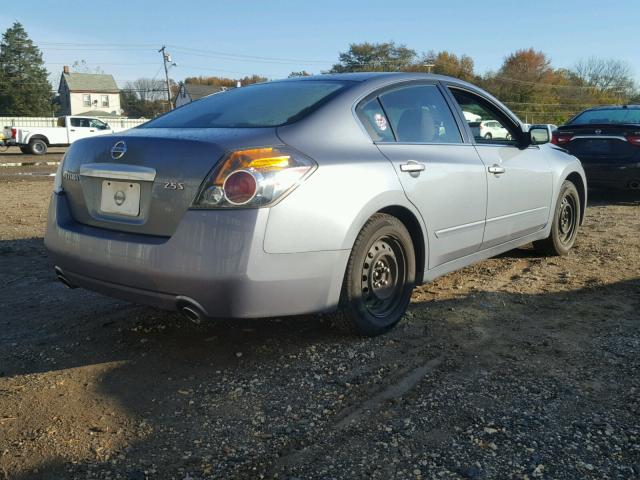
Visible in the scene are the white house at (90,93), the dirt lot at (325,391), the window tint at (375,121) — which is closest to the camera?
the dirt lot at (325,391)

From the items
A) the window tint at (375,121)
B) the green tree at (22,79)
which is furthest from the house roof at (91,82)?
the window tint at (375,121)

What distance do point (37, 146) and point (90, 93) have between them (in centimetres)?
6227

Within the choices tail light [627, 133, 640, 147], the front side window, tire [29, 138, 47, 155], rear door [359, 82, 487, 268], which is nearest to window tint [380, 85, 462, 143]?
rear door [359, 82, 487, 268]

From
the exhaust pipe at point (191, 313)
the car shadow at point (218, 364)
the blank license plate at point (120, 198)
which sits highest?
the blank license plate at point (120, 198)

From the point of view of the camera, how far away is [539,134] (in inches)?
196

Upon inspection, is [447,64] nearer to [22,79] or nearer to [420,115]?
[22,79]

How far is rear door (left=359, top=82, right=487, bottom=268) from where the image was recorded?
3.64 meters

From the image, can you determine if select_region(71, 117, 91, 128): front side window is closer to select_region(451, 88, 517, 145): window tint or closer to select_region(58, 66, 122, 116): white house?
select_region(451, 88, 517, 145): window tint

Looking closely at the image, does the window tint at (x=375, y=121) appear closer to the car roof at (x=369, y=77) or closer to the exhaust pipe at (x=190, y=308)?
the car roof at (x=369, y=77)

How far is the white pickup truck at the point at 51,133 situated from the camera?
27531mm

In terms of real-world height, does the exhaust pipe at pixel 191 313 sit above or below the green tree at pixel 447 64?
below

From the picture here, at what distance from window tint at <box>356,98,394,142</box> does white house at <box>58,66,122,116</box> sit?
8593cm

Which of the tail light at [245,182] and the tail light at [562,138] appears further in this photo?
the tail light at [562,138]

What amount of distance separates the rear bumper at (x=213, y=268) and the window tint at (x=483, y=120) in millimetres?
1974
